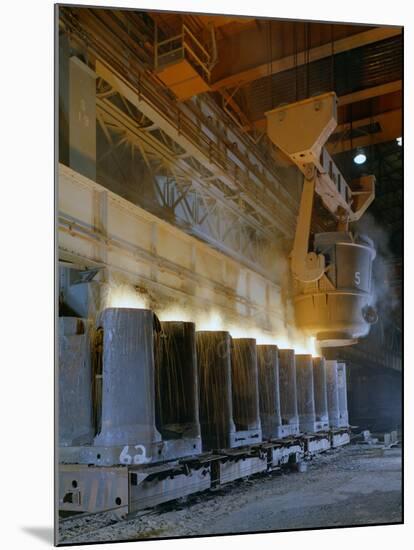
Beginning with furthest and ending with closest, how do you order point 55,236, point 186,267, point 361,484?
point 361,484 → point 186,267 → point 55,236

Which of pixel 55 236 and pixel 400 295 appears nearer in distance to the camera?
pixel 55 236

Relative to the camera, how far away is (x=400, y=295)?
6.83 metres

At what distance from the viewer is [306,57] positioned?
6648mm

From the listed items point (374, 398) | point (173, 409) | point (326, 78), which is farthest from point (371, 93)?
point (173, 409)

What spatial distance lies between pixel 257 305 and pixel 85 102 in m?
2.01

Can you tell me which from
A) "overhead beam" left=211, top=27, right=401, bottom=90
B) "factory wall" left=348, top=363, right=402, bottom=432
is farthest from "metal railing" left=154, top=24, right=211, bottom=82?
"factory wall" left=348, top=363, right=402, bottom=432

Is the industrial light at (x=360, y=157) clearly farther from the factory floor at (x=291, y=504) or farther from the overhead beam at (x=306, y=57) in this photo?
the factory floor at (x=291, y=504)

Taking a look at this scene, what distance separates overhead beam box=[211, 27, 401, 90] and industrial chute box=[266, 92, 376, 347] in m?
0.31

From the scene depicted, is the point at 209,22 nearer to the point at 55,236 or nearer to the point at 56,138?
the point at 56,138

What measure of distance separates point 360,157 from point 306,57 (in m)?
0.93

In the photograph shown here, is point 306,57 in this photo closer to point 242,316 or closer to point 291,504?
point 242,316

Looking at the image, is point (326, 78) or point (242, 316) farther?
point (326, 78)

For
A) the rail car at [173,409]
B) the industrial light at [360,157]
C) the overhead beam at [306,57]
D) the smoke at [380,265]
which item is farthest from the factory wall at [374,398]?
the overhead beam at [306,57]

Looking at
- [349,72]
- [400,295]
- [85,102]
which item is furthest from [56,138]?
[400,295]
